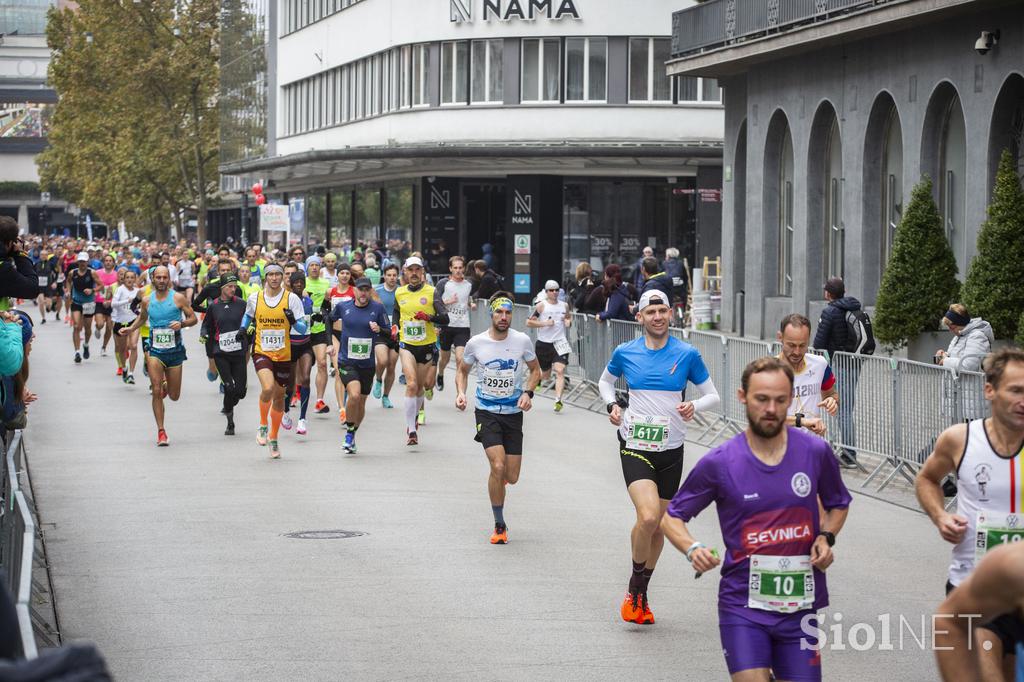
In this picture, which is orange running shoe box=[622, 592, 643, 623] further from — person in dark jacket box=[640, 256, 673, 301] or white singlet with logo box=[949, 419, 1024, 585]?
person in dark jacket box=[640, 256, 673, 301]

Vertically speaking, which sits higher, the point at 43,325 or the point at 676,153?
the point at 676,153

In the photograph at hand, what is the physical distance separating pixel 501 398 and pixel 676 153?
32.9 meters

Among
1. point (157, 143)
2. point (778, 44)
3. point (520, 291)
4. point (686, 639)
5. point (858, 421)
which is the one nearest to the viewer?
point (686, 639)

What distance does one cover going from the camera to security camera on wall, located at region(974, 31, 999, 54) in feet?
78.4

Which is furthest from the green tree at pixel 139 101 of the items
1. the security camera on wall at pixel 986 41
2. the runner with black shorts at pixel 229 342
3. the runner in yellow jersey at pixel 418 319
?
the runner in yellow jersey at pixel 418 319

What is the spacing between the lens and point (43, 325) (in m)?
44.2

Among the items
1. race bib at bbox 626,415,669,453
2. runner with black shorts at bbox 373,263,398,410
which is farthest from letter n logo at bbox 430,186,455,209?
race bib at bbox 626,415,669,453

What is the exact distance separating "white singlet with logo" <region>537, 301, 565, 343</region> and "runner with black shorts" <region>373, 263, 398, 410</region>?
2286 mm

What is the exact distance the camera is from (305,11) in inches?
2424

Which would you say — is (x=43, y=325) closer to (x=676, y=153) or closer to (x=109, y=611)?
(x=676, y=153)

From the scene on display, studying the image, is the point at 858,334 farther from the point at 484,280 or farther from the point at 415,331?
the point at 484,280

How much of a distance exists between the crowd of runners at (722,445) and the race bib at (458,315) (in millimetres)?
2996

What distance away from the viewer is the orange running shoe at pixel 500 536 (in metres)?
12.3

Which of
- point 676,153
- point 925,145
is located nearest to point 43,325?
point 676,153
